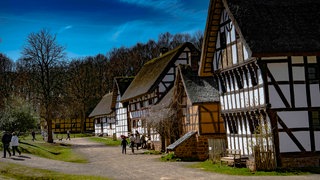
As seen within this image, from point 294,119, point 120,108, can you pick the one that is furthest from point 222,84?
point 120,108

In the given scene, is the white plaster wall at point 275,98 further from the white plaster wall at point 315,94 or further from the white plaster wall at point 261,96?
the white plaster wall at point 315,94

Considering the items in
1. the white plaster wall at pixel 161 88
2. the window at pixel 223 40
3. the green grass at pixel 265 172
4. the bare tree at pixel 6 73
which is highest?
the bare tree at pixel 6 73

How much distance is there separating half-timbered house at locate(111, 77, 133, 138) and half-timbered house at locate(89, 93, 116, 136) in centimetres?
277

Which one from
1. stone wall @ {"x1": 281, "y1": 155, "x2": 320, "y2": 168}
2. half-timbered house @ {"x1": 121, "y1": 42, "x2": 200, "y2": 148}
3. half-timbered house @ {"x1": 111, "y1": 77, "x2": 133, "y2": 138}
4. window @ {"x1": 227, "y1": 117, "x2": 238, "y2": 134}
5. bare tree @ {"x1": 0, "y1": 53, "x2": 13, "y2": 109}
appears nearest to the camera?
stone wall @ {"x1": 281, "y1": 155, "x2": 320, "y2": 168}

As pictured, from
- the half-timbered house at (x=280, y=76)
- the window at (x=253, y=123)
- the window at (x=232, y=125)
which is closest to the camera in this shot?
the half-timbered house at (x=280, y=76)

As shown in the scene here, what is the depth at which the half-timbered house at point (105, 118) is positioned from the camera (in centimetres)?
6631

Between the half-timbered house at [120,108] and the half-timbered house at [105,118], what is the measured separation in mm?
2769

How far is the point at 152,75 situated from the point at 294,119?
951 inches

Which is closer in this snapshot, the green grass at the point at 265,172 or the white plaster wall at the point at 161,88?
the green grass at the point at 265,172

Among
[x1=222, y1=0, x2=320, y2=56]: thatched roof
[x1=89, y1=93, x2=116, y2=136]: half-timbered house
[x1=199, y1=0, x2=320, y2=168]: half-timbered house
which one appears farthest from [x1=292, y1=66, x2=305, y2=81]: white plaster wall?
[x1=89, y1=93, x2=116, y2=136]: half-timbered house

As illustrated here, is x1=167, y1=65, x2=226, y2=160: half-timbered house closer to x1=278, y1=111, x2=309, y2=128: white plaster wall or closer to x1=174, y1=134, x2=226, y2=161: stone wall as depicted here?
x1=174, y1=134, x2=226, y2=161: stone wall

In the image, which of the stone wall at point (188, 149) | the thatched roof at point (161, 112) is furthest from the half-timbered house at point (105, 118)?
the stone wall at point (188, 149)

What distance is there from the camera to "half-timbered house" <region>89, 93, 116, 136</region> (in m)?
66.3

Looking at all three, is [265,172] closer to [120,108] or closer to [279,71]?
[279,71]
